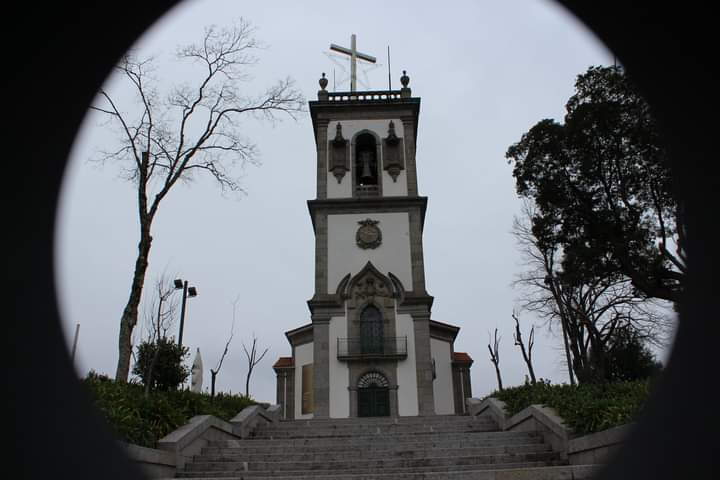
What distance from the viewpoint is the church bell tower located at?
24875 millimetres

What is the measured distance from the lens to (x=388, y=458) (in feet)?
31.9

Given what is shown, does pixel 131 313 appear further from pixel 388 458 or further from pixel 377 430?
pixel 388 458

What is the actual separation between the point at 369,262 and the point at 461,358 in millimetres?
11012

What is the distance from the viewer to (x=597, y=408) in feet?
31.4

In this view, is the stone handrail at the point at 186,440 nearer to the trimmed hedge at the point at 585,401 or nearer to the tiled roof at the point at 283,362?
the trimmed hedge at the point at 585,401

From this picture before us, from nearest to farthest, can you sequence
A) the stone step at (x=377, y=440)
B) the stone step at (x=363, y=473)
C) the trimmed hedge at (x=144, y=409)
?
the stone step at (x=363, y=473) < the trimmed hedge at (x=144, y=409) < the stone step at (x=377, y=440)

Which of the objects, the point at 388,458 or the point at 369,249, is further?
the point at 369,249

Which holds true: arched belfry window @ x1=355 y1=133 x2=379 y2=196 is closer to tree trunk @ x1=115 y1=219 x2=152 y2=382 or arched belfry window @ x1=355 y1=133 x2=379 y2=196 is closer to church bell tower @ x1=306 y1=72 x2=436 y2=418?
church bell tower @ x1=306 y1=72 x2=436 y2=418

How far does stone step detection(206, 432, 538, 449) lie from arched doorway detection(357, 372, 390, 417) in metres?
12.0

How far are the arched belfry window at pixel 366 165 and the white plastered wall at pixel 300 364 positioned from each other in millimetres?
8268

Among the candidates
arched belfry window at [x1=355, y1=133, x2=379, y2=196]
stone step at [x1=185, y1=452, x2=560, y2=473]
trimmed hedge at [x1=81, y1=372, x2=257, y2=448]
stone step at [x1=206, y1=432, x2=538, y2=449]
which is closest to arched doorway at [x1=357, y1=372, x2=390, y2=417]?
arched belfry window at [x1=355, y1=133, x2=379, y2=196]

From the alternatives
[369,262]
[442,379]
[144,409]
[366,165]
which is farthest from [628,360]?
[144,409]

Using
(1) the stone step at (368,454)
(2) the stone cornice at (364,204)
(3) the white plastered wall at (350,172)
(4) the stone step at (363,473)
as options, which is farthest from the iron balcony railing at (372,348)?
(4) the stone step at (363,473)

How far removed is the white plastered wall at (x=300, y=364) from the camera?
92.2 ft
